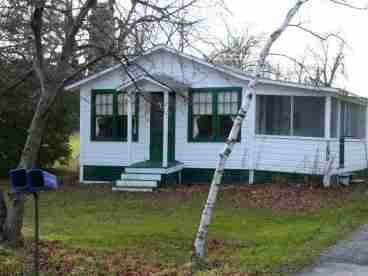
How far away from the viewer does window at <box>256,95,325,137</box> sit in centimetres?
1911

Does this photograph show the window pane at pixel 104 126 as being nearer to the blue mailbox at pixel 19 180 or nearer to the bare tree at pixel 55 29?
the bare tree at pixel 55 29

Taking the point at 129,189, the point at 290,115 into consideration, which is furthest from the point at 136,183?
the point at 290,115

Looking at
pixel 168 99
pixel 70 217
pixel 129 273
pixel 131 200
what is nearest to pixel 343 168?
pixel 168 99

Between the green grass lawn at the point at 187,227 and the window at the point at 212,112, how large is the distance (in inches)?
101

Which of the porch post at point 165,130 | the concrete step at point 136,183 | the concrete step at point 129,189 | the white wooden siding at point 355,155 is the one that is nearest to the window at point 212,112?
the porch post at point 165,130

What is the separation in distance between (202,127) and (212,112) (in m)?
0.66

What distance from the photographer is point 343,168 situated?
65.4 ft

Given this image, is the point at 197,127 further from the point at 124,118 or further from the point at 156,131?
the point at 124,118

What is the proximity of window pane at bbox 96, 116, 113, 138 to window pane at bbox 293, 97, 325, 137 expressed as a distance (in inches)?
240

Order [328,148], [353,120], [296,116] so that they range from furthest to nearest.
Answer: [353,120], [296,116], [328,148]

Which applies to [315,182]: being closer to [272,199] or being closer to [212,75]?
[272,199]

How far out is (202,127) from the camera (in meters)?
20.0

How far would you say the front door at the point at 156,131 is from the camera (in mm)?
20247

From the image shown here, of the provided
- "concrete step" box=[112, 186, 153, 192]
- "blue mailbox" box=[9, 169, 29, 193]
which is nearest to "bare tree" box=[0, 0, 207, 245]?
"blue mailbox" box=[9, 169, 29, 193]
